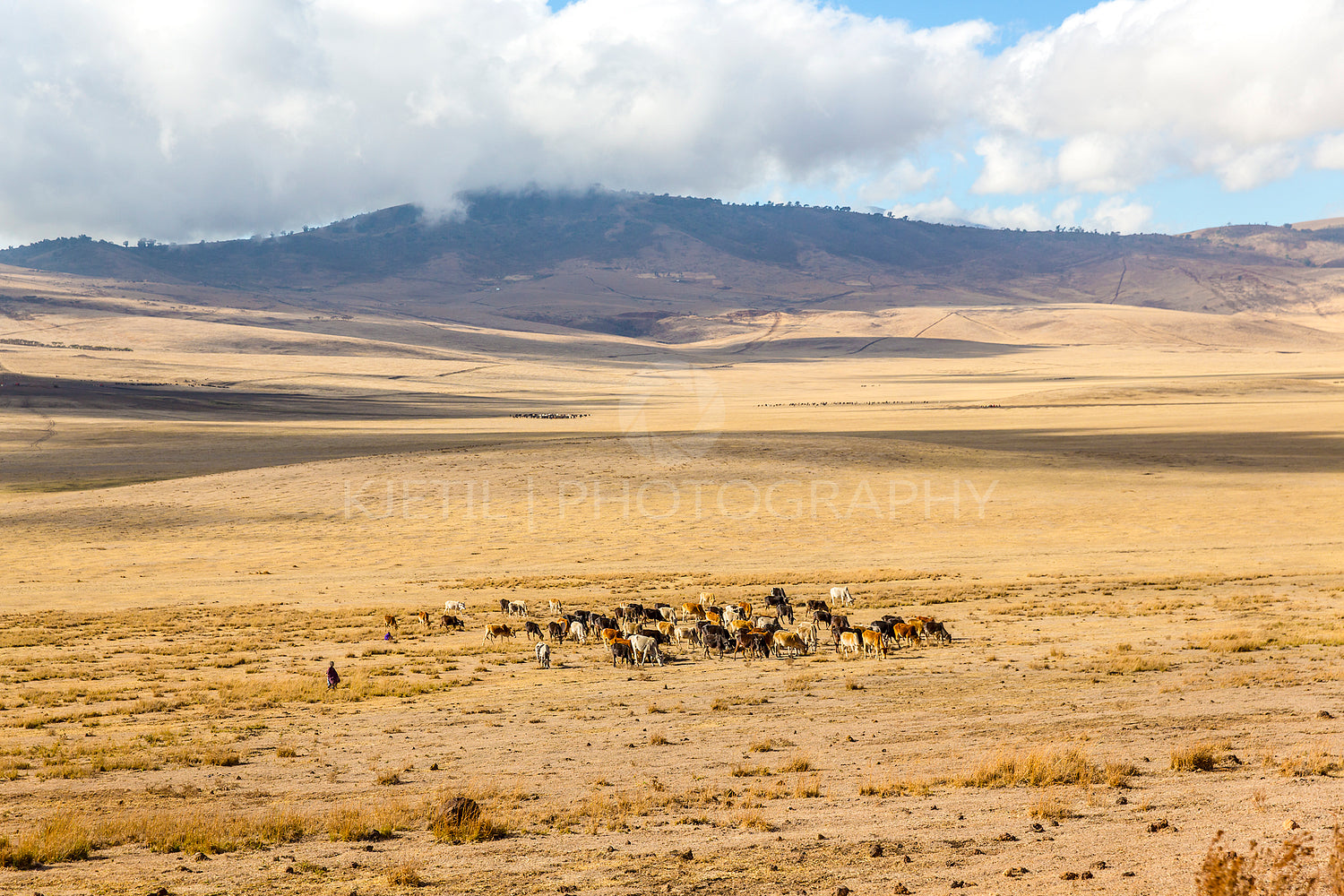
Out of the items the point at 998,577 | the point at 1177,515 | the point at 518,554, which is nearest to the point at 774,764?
the point at 998,577

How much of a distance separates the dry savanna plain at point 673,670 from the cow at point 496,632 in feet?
0.87

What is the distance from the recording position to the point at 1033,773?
410 inches

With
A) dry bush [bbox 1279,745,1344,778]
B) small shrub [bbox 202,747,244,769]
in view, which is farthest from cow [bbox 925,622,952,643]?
small shrub [bbox 202,747,244,769]

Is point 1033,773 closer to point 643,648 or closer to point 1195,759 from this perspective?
point 1195,759

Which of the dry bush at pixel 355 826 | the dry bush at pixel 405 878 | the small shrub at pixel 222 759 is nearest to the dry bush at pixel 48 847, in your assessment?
the dry bush at pixel 355 826

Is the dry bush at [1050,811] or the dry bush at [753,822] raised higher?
the dry bush at [1050,811]

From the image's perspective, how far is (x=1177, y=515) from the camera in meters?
36.0

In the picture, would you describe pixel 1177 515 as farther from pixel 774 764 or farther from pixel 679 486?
pixel 774 764

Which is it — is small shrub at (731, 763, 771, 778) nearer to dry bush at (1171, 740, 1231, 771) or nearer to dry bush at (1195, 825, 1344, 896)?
dry bush at (1171, 740, 1231, 771)

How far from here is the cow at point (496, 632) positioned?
65.7 feet

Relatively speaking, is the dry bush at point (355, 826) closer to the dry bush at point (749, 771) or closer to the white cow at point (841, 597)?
the dry bush at point (749, 771)

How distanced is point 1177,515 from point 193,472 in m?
45.6

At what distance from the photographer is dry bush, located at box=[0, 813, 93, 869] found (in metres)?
8.52

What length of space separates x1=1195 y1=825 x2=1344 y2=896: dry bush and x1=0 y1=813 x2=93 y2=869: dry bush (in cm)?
932
